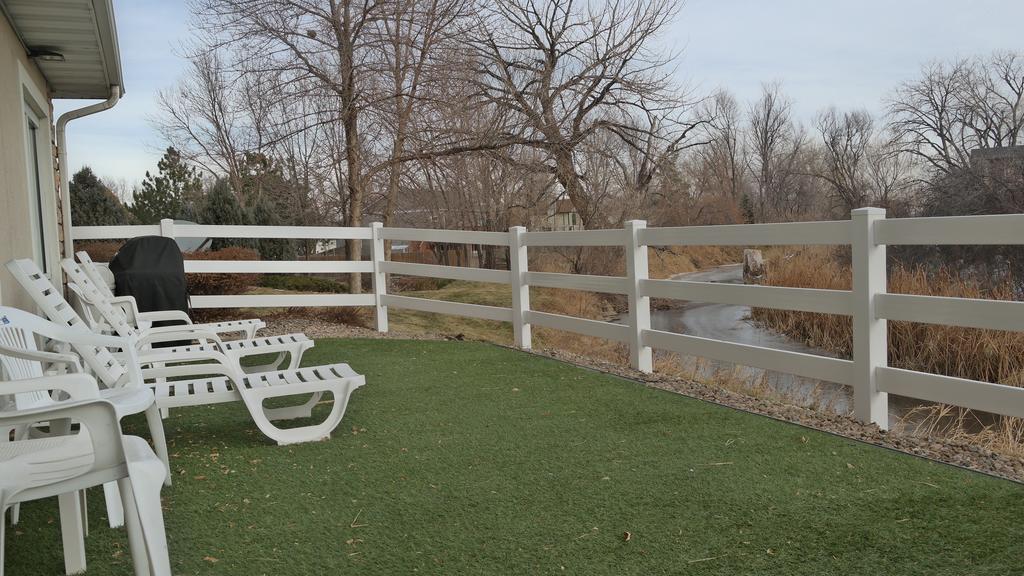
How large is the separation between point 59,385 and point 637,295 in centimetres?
463

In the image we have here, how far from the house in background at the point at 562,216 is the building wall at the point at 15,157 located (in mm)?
12031

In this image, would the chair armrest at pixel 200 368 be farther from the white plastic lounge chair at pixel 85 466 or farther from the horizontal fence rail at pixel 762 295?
the horizontal fence rail at pixel 762 295

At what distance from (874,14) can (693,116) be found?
30.2 feet

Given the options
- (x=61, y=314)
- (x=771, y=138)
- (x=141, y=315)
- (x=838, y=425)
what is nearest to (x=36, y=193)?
(x=141, y=315)

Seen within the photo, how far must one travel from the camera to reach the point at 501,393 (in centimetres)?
546

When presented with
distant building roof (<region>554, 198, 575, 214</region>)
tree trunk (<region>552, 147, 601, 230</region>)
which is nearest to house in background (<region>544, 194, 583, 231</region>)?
distant building roof (<region>554, 198, 575, 214</region>)

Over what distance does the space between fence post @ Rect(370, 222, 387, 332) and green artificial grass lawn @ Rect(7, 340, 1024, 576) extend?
4.61 metres

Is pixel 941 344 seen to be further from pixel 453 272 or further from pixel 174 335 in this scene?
pixel 174 335

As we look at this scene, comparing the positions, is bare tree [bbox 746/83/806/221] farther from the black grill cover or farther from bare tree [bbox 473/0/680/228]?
the black grill cover

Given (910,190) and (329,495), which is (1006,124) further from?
(329,495)

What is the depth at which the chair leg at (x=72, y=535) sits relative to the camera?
254 cm

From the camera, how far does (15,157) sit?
545cm

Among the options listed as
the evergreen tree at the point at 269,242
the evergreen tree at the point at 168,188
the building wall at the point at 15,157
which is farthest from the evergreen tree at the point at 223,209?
the building wall at the point at 15,157

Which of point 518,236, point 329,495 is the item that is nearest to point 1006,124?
point 518,236
